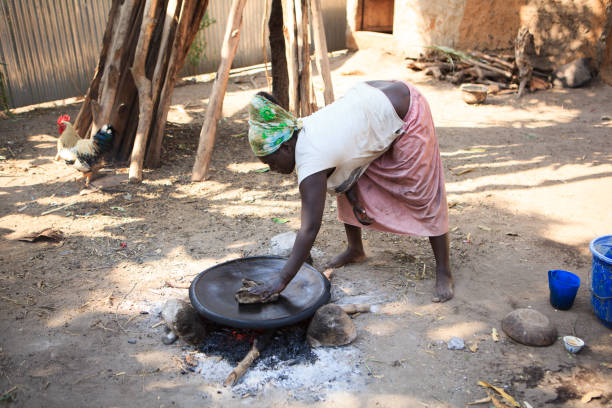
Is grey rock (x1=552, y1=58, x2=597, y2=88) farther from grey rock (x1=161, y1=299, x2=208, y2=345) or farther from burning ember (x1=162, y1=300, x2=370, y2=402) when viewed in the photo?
grey rock (x1=161, y1=299, x2=208, y2=345)

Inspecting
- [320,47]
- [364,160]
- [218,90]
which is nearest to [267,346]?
[364,160]

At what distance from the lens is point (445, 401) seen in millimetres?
2246

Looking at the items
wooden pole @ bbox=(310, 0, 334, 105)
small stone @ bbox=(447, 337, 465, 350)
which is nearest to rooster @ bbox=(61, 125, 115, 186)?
wooden pole @ bbox=(310, 0, 334, 105)

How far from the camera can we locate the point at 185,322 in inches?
102

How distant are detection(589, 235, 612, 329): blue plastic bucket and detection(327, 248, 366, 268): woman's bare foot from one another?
1409mm

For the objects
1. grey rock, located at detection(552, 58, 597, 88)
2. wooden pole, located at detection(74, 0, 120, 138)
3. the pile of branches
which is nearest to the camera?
wooden pole, located at detection(74, 0, 120, 138)

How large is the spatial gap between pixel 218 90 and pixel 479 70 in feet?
17.0

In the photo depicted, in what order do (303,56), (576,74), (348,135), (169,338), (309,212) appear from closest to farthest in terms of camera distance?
1. (309,212)
2. (348,135)
3. (169,338)
4. (303,56)
5. (576,74)

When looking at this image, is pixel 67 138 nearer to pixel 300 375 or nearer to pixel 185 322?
pixel 185 322

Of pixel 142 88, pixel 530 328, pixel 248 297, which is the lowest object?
pixel 530 328

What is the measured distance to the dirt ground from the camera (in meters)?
2.34

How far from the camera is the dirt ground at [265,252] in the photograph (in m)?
2.34

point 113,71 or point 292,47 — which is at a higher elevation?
point 292,47

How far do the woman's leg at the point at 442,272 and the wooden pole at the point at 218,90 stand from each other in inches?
106
